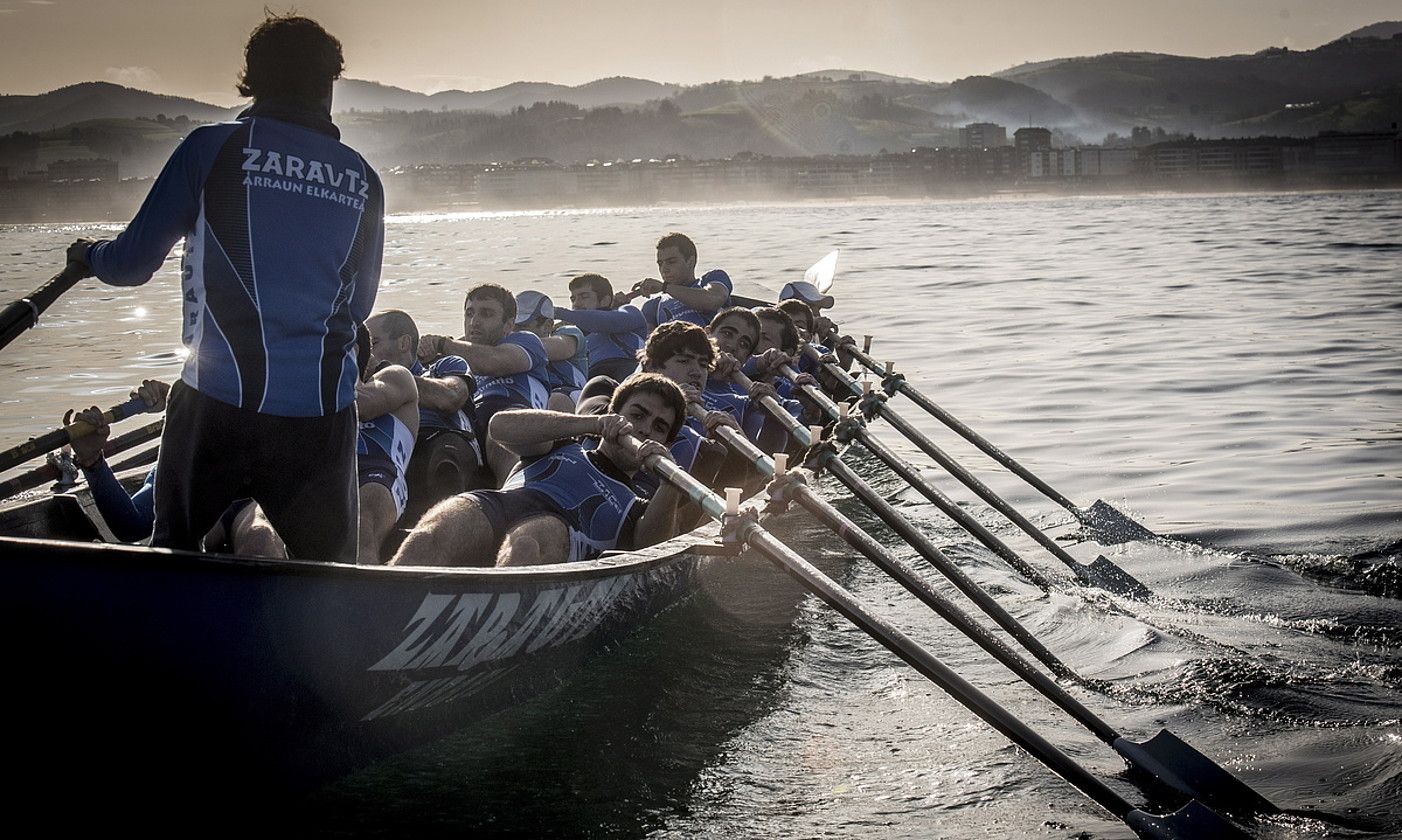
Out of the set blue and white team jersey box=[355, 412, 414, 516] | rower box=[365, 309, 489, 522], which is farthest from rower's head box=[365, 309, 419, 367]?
blue and white team jersey box=[355, 412, 414, 516]

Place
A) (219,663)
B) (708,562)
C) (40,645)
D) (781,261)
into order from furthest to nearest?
(781,261) → (708,562) → (219,663) → (40,645)

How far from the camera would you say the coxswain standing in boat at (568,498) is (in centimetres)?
586

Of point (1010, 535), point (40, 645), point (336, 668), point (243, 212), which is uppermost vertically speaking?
point (243, 212)

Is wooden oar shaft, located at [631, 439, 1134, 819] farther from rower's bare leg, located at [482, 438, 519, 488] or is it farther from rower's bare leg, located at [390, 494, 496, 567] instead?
rower's bare leg, located at [482, 438, 519, 488]

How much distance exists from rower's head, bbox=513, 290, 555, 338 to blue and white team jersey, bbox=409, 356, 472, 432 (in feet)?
4.62

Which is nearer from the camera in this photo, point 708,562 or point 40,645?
point 40,645

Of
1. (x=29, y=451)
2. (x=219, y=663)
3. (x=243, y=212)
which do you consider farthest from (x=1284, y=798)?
(x=29, y=451)

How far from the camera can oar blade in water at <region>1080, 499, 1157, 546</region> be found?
912 cm

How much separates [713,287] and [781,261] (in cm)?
3270

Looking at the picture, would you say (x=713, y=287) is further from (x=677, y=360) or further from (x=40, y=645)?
(x=40, y=645)

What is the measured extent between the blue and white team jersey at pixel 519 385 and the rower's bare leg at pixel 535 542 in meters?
2.46

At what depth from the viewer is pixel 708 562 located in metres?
7.25

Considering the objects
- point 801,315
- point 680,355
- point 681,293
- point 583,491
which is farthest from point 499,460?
point 801,315

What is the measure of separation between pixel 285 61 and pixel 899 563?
359cm
